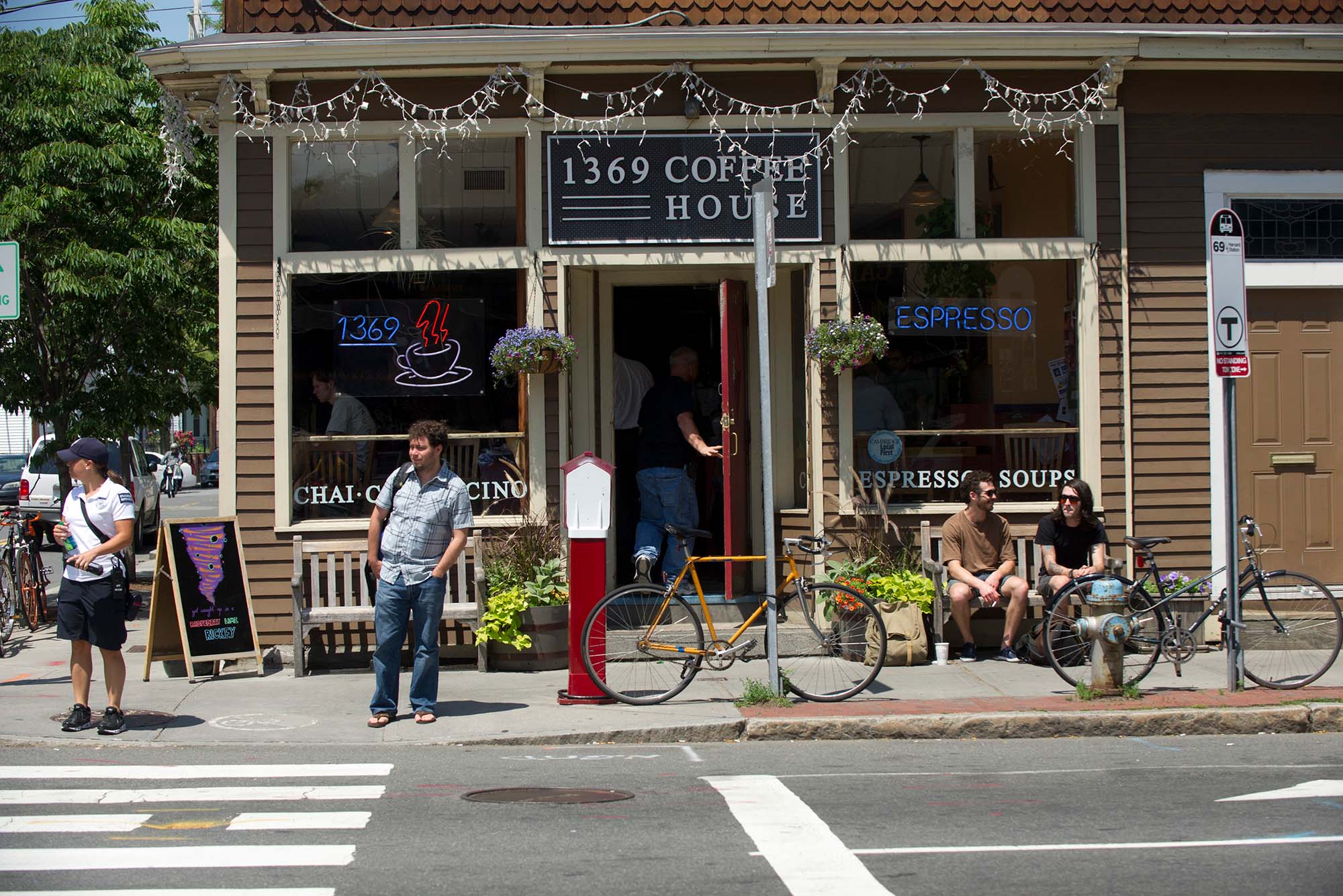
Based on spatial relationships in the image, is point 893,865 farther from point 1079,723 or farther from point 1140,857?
point 1079,723

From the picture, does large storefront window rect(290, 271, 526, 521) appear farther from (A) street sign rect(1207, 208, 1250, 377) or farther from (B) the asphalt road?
(A) street sign rect(1207, 208, 1250, 377)

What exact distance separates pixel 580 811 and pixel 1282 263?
7.64m

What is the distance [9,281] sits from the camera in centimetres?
908

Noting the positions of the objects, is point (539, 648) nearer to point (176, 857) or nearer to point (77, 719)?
point (77, 719)

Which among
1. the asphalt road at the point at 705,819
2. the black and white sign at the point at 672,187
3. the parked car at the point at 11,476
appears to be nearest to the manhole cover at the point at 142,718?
the asphalt road at the point at 705,819

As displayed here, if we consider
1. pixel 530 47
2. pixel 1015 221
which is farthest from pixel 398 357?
pixel 1015 221

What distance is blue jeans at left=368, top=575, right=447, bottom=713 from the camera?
7.89 metres

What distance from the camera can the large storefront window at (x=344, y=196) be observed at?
33.1ft

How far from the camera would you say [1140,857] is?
505cm

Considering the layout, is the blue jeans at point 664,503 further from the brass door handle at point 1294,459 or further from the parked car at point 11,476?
the parked car at point 11,476

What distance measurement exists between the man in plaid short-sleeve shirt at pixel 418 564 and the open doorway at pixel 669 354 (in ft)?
11.0

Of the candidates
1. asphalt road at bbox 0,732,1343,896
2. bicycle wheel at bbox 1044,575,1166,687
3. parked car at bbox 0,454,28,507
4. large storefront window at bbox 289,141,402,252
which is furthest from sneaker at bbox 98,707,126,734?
parked car at bbox 0,454,28,507

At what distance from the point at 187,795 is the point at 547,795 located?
1746 mm

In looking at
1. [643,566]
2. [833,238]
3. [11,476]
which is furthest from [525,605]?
[11,476]
